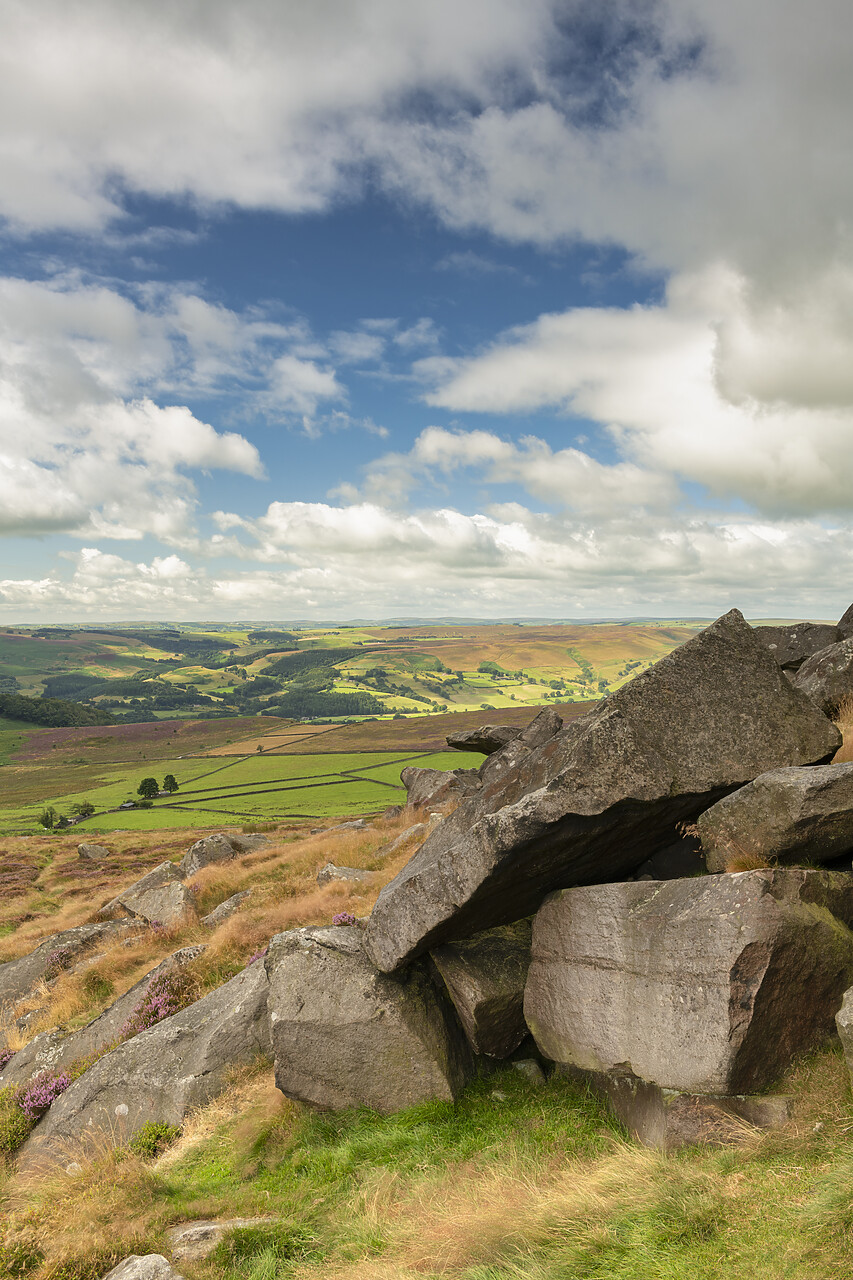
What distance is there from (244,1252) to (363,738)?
169 m

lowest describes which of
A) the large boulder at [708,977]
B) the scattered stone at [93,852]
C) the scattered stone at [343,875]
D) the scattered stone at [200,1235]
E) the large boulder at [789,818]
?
the scattered stone at [93,852]

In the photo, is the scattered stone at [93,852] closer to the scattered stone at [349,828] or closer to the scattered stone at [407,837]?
the scattered stone at [349,828]

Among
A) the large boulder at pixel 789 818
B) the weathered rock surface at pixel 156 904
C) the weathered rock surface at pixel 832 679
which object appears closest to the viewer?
the large boulder at pixel 789 818

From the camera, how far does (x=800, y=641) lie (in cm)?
2161

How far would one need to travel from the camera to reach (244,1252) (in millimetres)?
8969

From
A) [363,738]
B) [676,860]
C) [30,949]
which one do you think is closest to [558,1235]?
[676,860]

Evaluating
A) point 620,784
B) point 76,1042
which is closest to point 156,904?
point 76,1042

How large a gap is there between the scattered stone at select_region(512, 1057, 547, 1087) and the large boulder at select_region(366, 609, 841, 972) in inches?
97.9

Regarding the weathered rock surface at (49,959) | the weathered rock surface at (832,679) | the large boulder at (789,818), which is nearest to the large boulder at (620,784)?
the large boulder at (789,818)

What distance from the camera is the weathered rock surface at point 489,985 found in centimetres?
1202

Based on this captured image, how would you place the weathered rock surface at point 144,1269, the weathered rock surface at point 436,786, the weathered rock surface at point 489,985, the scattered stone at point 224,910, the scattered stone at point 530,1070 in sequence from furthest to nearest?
the weathered rock surface at point 436,786 < the scattered stone at point 224,910 < the weathered rock surface at point 489,985 < the scattered stone at point 530,1070 < the weathered rock surface at point 144,1269

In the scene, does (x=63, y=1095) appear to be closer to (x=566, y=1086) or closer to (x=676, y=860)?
(x=566, y=1086)

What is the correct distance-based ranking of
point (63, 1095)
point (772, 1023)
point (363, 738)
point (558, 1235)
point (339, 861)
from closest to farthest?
point (558, 1235) < point (772, 1023) < point (63, 1095) < point (339, 861) < point (363, 738)

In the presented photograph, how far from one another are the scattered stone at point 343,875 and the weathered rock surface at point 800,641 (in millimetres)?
16694
